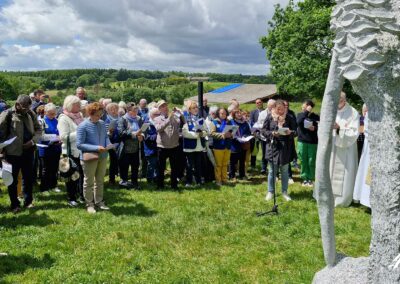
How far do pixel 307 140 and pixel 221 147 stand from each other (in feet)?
6.68

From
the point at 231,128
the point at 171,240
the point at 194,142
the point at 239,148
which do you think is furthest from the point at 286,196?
the point at 171,240

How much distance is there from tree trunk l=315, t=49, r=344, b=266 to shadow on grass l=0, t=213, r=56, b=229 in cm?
540

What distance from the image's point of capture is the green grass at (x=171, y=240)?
475cm

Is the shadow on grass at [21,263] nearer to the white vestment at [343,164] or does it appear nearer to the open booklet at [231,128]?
the open booklet at [231,128]

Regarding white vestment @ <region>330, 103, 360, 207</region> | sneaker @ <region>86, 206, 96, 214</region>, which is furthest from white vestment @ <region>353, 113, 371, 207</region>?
sneaker @ <region>86, 206, 96, 214</region>

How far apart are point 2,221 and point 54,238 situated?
1.36 m

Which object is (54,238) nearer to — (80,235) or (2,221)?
(80,235)

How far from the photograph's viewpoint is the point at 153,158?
30.8 ft

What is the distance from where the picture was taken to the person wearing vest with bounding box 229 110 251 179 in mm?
9805

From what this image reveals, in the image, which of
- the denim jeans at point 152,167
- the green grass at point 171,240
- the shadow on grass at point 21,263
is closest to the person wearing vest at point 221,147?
the green grass at point 171,240

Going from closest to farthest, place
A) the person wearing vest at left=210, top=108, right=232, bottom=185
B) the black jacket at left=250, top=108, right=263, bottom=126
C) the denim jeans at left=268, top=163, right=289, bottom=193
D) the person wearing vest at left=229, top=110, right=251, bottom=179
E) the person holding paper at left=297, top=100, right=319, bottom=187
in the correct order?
the denim jeans at left=268, top=163, right=289, bottom=193 → the person holding paper at left=297, top=100, right=319, bottom=187 → the person wearing vest at left=210, top=108, right=232, bottom=185 → the person wearing vest at left=229, top=110, right=251, bottom=179 → the black jacket at left=250, top=108, right=263, bottom=126

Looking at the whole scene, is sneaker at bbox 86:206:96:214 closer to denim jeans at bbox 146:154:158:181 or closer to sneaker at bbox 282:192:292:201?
denim jeans at bbox 146:154:158:181

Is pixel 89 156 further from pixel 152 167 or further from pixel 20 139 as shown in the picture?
pixel 152 167

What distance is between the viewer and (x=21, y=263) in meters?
5.05
